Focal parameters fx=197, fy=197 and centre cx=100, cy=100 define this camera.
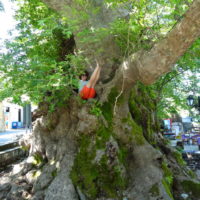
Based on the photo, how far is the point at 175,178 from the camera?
4.52m

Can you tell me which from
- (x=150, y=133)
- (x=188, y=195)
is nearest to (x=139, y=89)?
(x=150, y=133)

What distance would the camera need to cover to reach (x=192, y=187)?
424 cm

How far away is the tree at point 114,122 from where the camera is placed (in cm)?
365

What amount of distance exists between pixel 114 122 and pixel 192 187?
2.16 metres

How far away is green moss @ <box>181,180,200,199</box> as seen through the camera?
4132 mm

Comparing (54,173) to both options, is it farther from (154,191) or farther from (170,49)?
(170,49)

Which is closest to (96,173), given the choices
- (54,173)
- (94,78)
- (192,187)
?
(54,173)

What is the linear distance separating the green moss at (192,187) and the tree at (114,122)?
0.07 feet

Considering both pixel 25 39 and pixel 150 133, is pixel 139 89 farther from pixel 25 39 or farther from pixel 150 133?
pixel 25 39

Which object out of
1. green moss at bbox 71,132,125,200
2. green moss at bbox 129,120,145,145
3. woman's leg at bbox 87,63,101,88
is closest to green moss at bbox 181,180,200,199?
green moss at bbox 129,120,145,145

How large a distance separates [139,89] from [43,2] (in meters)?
3.76

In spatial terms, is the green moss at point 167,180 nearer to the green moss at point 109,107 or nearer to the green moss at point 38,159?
the green moss at point 109,107

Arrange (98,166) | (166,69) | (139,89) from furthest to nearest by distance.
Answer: (139,89), (98,166), (166,69)

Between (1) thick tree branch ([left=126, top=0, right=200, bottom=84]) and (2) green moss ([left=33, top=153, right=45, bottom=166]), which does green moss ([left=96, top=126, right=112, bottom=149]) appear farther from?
(2) green moss ([left=33, top=153, right=45, bottom=166])
